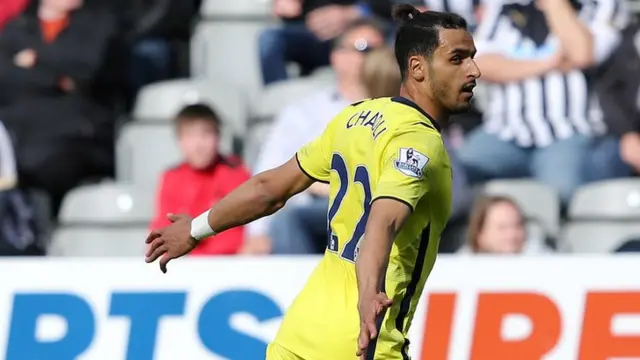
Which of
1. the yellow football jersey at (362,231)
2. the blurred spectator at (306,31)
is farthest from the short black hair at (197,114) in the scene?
the yellow football jersey at (362,231)

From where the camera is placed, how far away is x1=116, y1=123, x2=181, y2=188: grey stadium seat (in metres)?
8.18

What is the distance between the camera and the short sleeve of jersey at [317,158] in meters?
4.04

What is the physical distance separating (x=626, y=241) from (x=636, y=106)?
1.30m

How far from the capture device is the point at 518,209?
711 centimetres

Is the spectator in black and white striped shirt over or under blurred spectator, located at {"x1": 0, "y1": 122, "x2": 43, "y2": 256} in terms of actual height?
over

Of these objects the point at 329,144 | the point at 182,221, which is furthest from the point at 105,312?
the point at 329,144

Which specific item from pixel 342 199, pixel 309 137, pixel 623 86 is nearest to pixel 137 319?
pixel 309 137

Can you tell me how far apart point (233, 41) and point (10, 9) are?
142cm

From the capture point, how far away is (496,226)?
7.09 metres

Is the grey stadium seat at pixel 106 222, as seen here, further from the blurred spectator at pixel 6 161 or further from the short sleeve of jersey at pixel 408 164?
the short sleeve of jersey at pixel 408 164

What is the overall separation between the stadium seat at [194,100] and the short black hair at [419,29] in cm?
440

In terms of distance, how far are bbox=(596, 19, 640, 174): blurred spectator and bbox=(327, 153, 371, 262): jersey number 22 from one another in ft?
14.3

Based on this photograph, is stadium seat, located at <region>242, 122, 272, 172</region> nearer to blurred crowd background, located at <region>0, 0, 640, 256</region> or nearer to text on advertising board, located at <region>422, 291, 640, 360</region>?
blurred crowd background, located at <region>0, 0, 640, 256</region>

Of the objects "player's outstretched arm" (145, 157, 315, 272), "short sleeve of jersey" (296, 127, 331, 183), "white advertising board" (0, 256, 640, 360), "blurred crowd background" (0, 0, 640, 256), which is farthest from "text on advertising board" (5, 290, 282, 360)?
"short sleeve of jersey" (296, 127, 331, 183)
